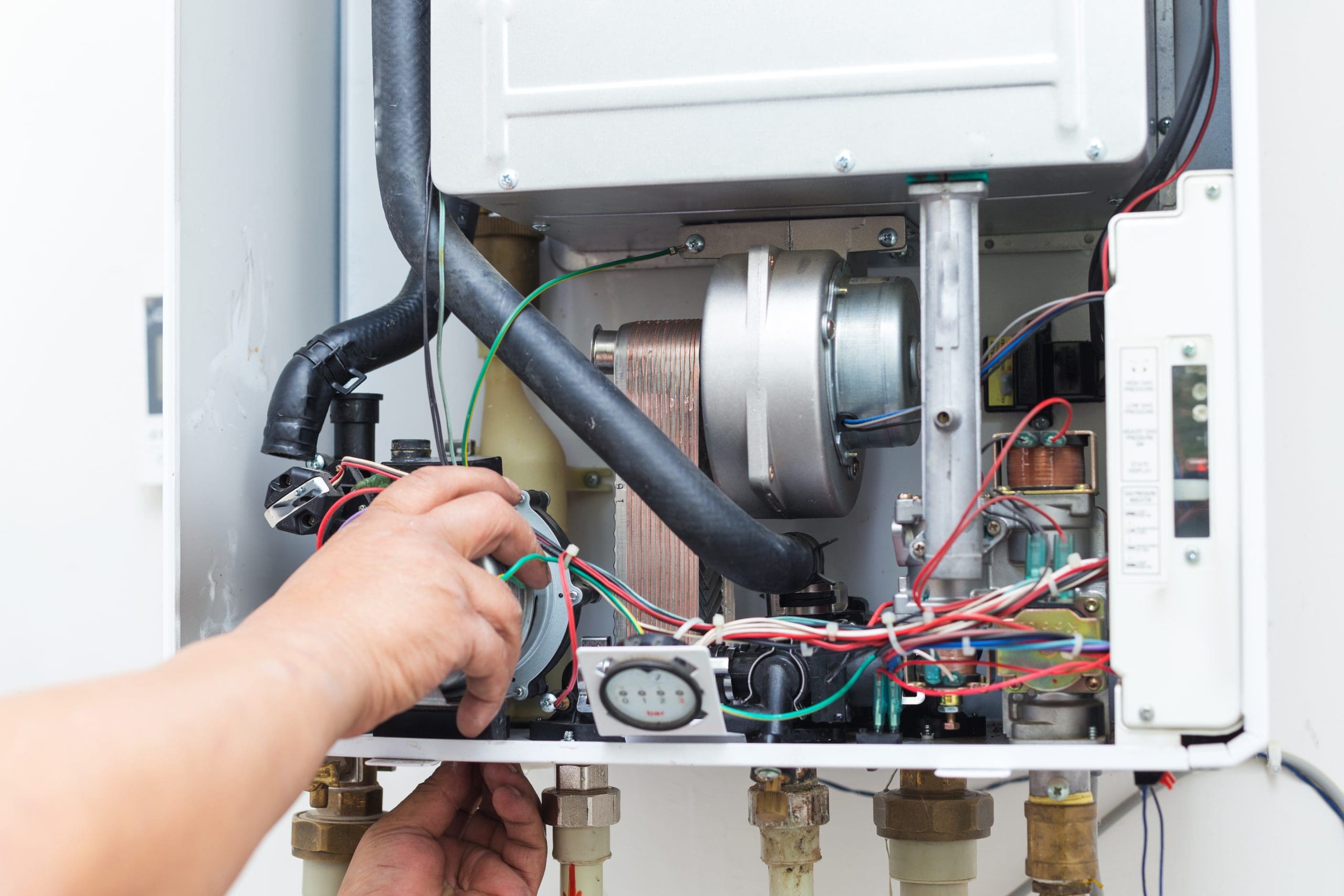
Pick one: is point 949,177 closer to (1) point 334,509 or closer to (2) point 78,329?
(1) point 334,509

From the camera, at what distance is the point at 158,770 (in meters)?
0.50

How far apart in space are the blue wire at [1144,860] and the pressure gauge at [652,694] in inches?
20.7

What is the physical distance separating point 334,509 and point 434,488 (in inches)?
4.4

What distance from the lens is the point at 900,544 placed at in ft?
2.68

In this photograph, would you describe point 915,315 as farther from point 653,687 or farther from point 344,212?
point 344,212

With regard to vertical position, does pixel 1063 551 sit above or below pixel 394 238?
below

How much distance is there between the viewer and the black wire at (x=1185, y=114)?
822 mm

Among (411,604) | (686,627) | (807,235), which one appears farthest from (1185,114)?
(411,604)

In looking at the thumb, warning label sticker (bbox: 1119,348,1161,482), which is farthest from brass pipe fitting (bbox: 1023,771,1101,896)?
the thumb

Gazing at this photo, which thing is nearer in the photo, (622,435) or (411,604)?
(411,604)

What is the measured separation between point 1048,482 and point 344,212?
79 centimetres

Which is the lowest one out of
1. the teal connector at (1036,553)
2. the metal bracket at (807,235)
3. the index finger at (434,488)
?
the teal connector at (1036,553)

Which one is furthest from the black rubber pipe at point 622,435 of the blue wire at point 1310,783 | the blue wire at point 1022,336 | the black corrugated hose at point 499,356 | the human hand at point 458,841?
the blue wire at point 1310,783

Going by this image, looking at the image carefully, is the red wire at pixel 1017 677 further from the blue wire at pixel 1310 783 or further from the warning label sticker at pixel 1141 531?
the blue wire at pixel 1310 783
